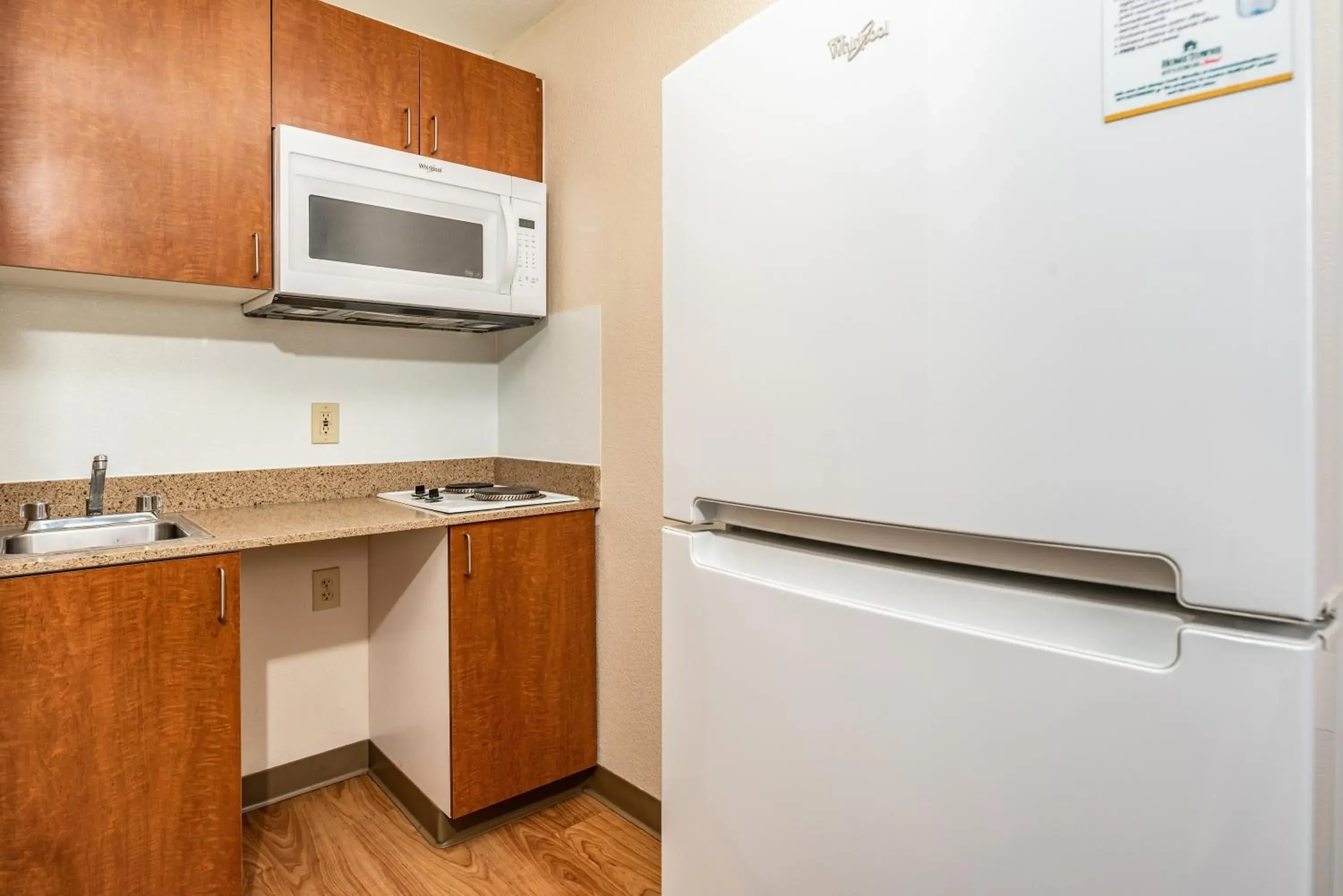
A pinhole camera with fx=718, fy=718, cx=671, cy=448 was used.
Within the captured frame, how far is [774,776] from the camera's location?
0.80 meters

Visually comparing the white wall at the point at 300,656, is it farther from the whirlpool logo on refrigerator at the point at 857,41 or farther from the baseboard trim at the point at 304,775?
the whirlpool logo on refrigerator at the point at 857,41

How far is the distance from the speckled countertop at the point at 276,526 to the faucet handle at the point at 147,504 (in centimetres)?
7

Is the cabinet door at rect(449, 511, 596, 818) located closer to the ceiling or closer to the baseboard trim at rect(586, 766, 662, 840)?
the baseboard trim at rect(586, 766, 662, 840)

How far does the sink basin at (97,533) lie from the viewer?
153 centimetres

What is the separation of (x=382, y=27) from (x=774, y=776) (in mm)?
1964

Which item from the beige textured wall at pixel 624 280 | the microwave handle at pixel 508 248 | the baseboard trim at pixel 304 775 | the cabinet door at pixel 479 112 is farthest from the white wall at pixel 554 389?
the baseboard trim at pixel 304 775

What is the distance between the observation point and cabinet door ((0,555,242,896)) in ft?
3.96

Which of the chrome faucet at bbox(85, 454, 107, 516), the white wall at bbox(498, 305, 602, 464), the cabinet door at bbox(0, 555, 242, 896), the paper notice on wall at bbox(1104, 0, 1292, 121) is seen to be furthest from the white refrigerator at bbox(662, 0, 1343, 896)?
the chrome faucet at bbox(85, 454, 107, 516)

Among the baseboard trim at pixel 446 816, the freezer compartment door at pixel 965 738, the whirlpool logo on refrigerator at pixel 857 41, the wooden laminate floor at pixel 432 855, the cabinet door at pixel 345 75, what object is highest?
the cabinet door at pixel 345 75

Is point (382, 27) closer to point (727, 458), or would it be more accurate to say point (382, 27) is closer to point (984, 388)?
point (727, 458)

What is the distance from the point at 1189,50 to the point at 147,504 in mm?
2120

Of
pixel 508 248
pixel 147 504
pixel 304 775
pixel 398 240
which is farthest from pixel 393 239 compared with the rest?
pixel 304 775

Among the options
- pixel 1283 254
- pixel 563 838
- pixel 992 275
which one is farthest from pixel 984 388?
pixel 563 838

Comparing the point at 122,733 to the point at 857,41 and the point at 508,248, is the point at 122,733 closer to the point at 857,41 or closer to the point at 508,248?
the point at 508,248
